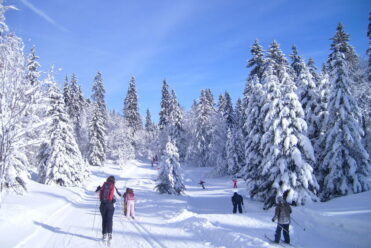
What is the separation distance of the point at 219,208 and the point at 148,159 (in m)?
53.4

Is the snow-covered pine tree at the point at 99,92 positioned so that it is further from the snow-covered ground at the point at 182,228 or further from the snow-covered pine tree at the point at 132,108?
the snow-covered ground at the point at 182,228

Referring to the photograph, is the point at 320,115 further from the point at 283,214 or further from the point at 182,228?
the point at 182,228

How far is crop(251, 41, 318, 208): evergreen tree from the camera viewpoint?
18656mm

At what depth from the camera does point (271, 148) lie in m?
19.8

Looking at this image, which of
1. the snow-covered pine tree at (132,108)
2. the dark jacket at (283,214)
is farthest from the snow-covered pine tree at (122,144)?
the dark jacket at (283,214)

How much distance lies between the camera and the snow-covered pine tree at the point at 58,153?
2842 cm

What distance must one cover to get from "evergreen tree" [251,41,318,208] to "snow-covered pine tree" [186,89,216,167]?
121ft

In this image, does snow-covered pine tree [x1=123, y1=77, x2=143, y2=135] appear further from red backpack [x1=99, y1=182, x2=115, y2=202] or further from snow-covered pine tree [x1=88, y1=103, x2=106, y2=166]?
red backpack [x1=99, y1=182, x2=115, y2=202]

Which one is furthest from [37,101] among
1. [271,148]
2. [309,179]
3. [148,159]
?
[148,159]

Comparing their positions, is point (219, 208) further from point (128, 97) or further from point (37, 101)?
point (128, 97)

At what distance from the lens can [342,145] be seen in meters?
20.5

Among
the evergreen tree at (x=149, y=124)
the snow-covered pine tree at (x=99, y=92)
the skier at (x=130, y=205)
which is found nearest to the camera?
the skier at (x=130, y=205)

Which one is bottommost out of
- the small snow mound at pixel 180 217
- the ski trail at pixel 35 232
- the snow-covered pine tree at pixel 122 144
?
the small snow mound at pixel 180 217

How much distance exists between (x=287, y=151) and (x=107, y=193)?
1392cm
